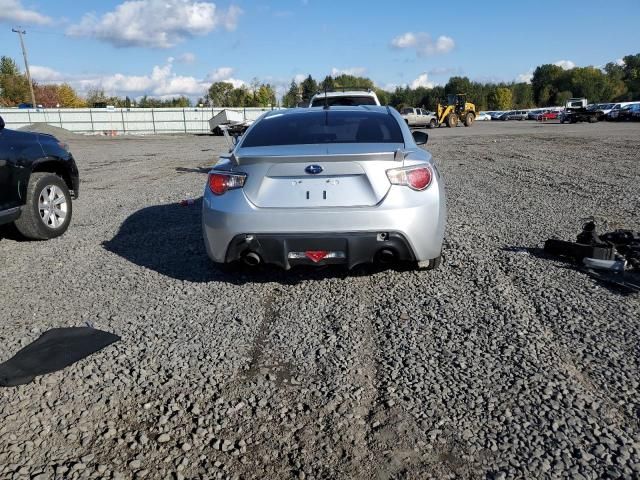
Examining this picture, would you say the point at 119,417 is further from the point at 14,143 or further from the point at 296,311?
the point at 14,143

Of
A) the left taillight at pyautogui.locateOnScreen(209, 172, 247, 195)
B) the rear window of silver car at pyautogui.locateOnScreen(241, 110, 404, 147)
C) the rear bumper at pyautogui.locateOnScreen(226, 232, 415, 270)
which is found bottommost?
the rear bumper at pyautogui.locateOnScreen(226, 232, 415, 270)

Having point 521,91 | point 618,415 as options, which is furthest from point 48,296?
point 521,91

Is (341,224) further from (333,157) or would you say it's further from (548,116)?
(548,116)

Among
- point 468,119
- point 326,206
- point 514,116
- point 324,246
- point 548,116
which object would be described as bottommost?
point 514,116

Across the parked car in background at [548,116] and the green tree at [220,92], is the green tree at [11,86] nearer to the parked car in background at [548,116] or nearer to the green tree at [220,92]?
the green tree at [220,92]

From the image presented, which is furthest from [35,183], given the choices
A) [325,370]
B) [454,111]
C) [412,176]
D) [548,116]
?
[548,116]

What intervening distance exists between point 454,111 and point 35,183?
41.8 metres

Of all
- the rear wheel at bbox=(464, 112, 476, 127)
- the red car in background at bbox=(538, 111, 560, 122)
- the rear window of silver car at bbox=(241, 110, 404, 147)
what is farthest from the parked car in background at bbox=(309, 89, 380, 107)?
the red car in background at bbox=(538, 111, 560, 122)

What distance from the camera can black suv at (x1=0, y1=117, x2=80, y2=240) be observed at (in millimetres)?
5852

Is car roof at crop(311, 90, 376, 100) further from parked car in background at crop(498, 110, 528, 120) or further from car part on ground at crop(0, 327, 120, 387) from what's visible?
parked car in background at crop(498, 110, 528, 120)

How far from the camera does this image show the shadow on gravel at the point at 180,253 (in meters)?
4.92

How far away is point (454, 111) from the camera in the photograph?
44250mm

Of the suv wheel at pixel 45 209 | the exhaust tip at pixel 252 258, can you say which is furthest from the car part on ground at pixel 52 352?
the suv wheel at pixel 45 209

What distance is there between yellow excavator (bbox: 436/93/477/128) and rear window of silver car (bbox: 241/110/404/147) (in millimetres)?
40639
